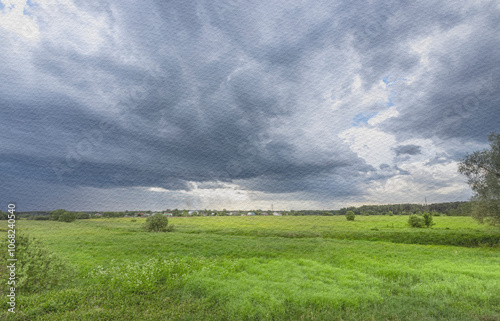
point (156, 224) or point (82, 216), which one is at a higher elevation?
point (156, 224)

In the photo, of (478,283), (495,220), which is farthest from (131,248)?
(495,220)

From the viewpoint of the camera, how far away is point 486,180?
105ft

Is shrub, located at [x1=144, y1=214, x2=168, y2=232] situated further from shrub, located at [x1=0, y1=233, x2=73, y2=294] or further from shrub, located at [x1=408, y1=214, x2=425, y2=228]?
shrub, located at [x1=408, y1=214, x2=425, y2=228]

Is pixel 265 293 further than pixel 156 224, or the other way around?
pixel 156 224

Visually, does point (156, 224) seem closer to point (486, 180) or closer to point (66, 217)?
point (66, 217)

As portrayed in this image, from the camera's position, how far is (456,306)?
11188 millimetres

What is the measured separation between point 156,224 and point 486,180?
192 feet

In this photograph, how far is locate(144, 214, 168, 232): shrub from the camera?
51.7 metres

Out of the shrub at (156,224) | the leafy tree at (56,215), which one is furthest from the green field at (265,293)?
the leafy tree at (56,215)

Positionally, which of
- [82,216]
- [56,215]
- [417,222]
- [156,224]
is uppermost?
[56,215]

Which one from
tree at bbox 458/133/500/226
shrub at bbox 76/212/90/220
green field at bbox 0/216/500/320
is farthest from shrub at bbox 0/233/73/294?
shrub at bbox 76/212/90/220

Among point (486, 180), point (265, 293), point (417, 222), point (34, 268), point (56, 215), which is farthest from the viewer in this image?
point (56, 215)

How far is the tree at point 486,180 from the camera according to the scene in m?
30.8

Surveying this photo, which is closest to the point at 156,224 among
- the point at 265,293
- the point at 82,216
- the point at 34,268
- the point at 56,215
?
the point at 56,215
